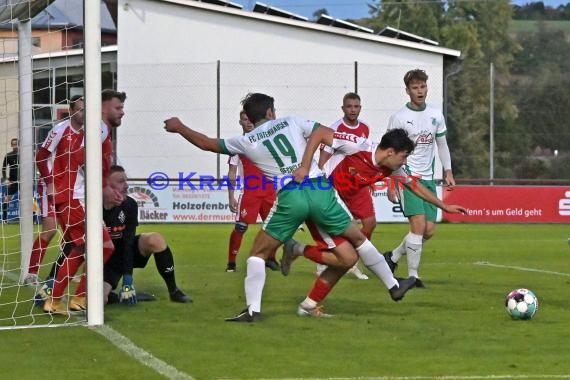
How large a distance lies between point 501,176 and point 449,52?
562cm

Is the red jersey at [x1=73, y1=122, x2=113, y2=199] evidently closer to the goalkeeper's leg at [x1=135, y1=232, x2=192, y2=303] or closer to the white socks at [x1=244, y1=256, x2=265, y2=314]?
the goalkeeper's leg at [x1=135, y1=232, x2=192, y2=303]

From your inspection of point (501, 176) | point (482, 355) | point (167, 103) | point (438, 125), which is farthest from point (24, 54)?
point (501, 176)

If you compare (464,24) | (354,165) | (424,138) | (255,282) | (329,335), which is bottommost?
(329,335)

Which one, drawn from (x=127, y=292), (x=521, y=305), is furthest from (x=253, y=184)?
(x=521, y=305)

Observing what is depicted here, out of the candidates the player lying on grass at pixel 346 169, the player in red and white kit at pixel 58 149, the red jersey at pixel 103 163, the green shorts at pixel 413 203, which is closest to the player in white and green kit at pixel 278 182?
the player lying on grass at pixel 346 169

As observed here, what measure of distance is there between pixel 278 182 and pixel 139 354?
85.4 inches

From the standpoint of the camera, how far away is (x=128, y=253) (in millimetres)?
10531

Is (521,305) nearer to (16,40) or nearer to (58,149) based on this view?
(58,149)

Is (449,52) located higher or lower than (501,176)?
higher

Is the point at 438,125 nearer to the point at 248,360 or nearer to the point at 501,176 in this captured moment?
the point at 248,360

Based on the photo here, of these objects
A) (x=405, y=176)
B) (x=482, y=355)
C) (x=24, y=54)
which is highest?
(x=24, y=54)

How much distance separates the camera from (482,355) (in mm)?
7402

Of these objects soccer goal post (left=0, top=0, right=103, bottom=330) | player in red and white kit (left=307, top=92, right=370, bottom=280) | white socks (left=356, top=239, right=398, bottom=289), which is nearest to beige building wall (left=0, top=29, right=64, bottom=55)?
soccer goal post (left=0, top=0, right=103, bottom=330)

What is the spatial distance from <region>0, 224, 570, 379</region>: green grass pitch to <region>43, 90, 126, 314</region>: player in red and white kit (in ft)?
1.44
